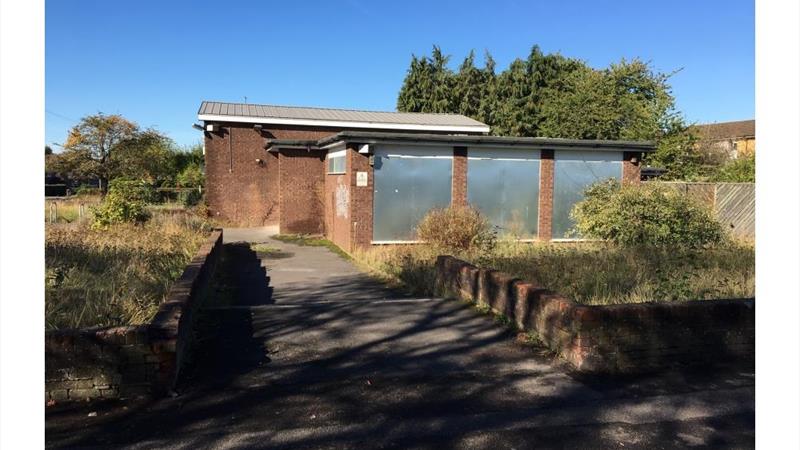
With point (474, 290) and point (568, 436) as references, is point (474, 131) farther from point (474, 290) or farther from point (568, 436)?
point (568, 436)

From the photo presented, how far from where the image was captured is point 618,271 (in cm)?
862

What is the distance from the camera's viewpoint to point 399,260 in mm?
12742

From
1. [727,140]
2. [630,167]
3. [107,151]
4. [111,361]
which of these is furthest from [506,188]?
[727,140]

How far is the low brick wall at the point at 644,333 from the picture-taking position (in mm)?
5688

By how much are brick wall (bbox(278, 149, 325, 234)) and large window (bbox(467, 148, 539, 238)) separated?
661 centimetres

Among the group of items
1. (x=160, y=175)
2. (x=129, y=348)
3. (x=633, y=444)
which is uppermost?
(x=160, y=175)

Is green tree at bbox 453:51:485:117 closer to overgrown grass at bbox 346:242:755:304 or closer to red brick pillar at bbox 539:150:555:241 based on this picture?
red brick pillar at bbox 539:150:555:241

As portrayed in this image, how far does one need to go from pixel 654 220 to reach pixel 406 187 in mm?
6092

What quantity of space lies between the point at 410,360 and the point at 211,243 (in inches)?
290

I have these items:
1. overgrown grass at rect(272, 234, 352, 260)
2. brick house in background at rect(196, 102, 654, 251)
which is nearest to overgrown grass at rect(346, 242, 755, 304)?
brick house in background at rect(196, 102, 654, 251)

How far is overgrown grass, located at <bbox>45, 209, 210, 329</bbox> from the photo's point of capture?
19.4 ft

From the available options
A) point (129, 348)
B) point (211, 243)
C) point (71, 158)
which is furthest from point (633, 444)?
point (71, 158)

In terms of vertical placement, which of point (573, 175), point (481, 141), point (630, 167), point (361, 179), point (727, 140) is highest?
point (727, 140)

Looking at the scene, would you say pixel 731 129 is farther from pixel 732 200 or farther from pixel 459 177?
pixel 459 177
